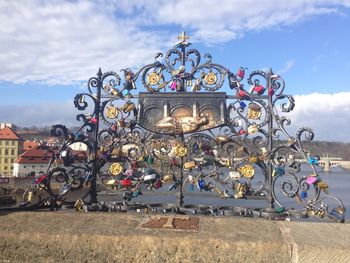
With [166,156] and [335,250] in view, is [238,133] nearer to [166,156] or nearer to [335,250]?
[166,156]

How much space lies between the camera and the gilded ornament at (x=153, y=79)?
25.0ft

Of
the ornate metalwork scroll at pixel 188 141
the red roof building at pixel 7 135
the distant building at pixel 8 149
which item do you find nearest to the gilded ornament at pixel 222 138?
the ornate metalwork scroll at pixel 188 141

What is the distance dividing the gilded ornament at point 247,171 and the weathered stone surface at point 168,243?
7.94ft

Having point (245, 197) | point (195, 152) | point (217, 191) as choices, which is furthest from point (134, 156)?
point (245, 197)

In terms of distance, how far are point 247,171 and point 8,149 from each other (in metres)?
58.4

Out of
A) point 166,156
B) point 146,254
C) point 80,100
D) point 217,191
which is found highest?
point 80,100

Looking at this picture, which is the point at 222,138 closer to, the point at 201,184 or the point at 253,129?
the point at 253,129

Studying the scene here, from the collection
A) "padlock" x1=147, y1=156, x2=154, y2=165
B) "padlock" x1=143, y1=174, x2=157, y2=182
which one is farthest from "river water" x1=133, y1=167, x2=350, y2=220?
"padlock" x1=147, y1=156, x2=154, y2=165

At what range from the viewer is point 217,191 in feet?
23.7

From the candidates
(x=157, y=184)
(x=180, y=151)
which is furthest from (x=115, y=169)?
(x=180, y=151)

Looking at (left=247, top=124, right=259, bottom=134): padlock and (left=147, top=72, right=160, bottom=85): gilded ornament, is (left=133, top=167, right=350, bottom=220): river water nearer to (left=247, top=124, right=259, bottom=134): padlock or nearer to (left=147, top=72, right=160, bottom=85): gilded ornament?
(left=247, top=124, right=259, bottom=134): padlock

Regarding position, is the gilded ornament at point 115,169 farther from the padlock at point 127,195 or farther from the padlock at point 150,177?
the padlock at point 150,177

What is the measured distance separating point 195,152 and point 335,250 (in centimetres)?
357

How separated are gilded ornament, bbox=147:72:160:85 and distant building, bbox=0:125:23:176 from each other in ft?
188
